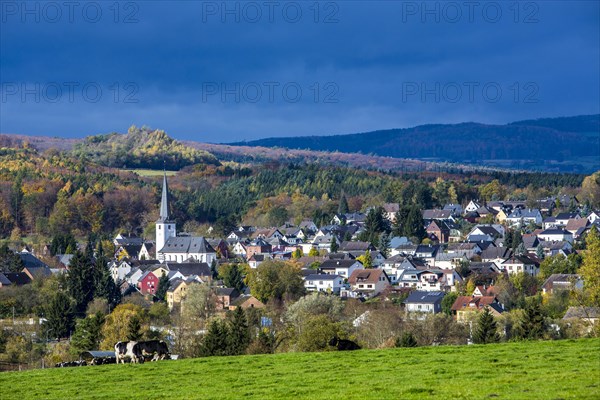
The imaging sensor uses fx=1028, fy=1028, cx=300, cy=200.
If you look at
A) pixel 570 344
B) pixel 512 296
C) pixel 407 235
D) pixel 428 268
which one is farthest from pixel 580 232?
pixel 570 344

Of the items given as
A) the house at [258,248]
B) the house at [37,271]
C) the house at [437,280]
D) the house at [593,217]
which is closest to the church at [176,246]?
the house at [258,248]

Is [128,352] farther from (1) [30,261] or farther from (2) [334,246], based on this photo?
(2) [334,246]

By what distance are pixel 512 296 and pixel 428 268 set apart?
14945mm

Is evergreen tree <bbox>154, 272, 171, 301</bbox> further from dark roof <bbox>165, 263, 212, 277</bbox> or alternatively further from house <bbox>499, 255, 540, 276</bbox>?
house <bbox>499, 255, 540, 276</bbox>

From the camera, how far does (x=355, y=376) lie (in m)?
17.6

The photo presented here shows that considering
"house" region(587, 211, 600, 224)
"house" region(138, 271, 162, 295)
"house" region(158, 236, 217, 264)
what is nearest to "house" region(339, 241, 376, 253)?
"house" region(158, 236, 217, 264)

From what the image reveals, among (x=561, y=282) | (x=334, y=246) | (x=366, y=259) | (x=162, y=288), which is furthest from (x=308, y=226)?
(x=561, y=282)

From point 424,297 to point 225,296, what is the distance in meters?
12.2

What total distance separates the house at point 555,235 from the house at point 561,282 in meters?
23.0

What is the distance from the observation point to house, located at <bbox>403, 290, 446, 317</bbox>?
190ft

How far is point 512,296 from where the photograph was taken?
59188 mm

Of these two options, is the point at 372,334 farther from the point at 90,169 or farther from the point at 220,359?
the point at 90,169

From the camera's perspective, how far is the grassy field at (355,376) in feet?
50.0

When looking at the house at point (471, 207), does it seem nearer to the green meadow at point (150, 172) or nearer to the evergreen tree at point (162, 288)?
the evergreen tree at point (162, 288)
